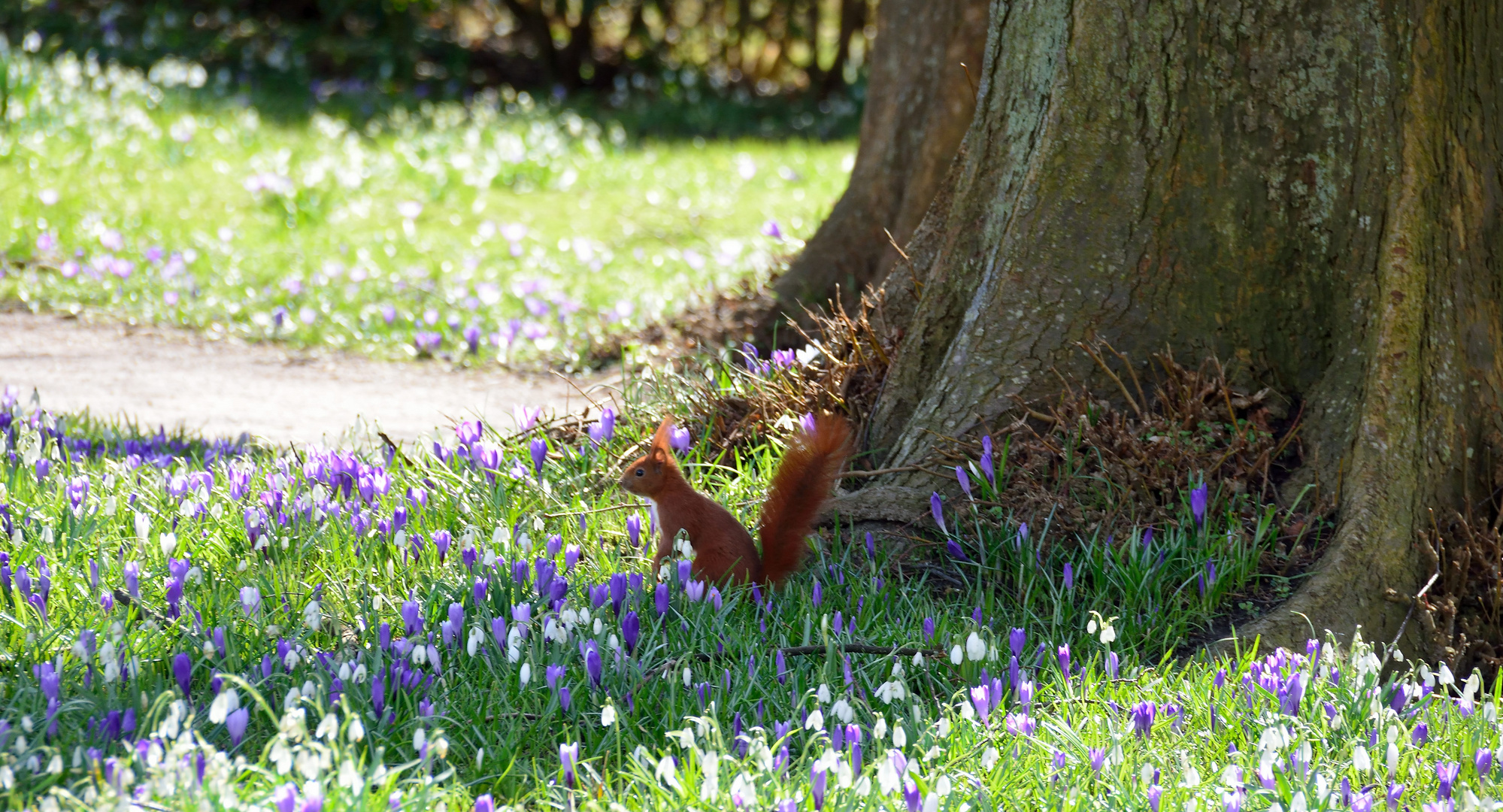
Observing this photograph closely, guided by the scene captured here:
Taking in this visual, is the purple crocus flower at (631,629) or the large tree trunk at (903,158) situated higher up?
the large tree trunk at (903,158)

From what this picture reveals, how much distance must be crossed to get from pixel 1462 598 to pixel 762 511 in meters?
1.95

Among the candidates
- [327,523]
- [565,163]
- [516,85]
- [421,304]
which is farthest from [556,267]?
[516,85]

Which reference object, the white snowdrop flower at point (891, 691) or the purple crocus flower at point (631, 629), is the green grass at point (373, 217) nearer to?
the purple crocus flower at point (631, 629)

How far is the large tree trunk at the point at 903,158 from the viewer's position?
250 inches

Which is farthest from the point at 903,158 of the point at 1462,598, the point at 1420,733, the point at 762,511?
the point at 1420,733

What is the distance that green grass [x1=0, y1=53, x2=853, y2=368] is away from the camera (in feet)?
23.9

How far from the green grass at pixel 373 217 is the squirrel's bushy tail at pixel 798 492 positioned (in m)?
3.33

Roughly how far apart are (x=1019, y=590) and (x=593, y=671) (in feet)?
4.14

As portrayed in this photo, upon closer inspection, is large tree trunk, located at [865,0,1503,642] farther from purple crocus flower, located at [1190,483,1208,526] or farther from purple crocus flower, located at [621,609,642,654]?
purple crocus flower, located at [621,609,642,654]

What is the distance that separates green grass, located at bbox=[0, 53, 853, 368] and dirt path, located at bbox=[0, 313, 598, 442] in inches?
8.3

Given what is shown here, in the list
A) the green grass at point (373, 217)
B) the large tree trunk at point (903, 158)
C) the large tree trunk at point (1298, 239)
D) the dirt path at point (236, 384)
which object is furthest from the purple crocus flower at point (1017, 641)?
the green grass at point (373, 217)

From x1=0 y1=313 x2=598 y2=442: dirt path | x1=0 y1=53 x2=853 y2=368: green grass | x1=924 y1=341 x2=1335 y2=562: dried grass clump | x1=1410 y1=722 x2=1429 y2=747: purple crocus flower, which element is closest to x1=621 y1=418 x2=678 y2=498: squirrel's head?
x1=924 y1=341 x2=1335 y2=562: dried grass clump

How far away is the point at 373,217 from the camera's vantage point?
9.48 meters

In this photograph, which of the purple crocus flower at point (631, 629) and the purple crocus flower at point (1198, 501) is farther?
the purple crocus flower at point (1198, 501)
